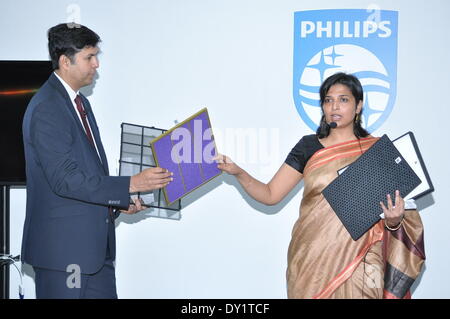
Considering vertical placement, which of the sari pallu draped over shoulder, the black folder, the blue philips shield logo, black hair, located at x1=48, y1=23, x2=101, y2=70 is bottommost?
the sari pallu draped over shoulder

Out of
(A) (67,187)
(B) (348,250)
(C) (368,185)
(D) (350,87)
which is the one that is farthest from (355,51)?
(A) (67,187)

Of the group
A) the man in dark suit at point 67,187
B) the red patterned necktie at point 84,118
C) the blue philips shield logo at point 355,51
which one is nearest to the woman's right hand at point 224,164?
the man in dark suit at point 67,187

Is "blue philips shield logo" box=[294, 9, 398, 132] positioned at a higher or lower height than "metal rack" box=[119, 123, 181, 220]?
higher

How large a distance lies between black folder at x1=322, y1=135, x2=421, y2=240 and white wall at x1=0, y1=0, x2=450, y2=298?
1.15 m

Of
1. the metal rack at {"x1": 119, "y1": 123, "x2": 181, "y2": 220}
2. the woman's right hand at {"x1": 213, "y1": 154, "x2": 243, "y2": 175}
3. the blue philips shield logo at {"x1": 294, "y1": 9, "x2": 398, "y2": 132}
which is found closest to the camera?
the woman's right hand at {"x1": 213, "y1": 154, "x2": 243, "y2": 175}

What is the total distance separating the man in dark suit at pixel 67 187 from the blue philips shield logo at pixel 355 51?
1.49 metres

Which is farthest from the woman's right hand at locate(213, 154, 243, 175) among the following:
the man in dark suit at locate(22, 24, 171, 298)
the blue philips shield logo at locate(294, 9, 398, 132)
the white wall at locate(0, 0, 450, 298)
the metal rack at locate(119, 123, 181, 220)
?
the blue philips shield logo at locate(294, 9, 398, 132)

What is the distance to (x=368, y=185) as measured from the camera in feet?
6.94

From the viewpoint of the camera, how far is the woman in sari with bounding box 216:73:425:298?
2232mm

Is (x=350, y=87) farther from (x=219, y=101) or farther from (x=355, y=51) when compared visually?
(x=219, y=101)

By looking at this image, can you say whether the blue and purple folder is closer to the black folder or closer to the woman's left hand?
the black folder

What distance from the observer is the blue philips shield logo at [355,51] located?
3.20 meters
